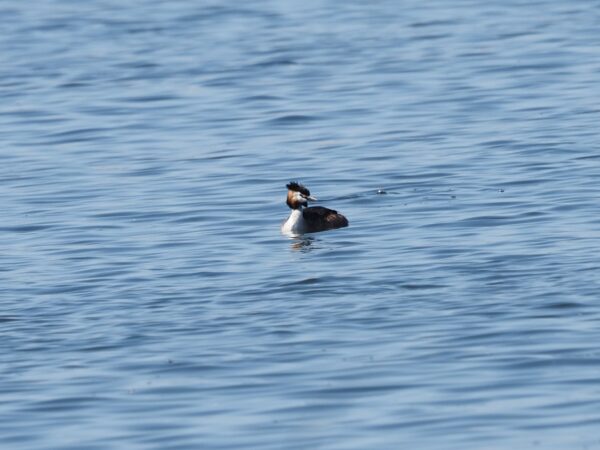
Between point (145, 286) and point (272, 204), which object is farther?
point (272, 204)

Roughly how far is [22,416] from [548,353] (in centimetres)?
387

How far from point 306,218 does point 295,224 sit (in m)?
0.14

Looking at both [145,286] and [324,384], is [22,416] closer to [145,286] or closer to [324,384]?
[324,384]

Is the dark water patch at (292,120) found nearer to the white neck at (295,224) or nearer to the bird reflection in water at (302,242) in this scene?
the white neck at (295,224)

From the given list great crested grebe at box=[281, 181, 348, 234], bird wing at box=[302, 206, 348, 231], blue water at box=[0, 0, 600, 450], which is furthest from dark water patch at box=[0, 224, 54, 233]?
bird wing at box=[302, 206, 348, 231]

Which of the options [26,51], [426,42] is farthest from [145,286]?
[26,51]

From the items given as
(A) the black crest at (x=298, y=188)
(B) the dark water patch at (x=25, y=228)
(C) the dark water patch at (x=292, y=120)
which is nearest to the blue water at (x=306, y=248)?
(B) the dark water patch at (x=25, y=228)

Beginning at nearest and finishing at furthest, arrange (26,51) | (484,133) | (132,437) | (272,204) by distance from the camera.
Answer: (132,437), (272,204), (484,133), (26,51)

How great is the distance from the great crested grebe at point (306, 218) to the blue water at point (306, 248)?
9.0 inches

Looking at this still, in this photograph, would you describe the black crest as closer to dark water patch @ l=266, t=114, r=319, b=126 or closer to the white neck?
the white neck

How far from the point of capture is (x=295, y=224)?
59.6 ft

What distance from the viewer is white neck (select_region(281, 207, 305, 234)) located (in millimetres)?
18109

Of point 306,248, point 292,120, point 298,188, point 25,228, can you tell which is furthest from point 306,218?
point 292,120

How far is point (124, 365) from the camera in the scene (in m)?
12.9
